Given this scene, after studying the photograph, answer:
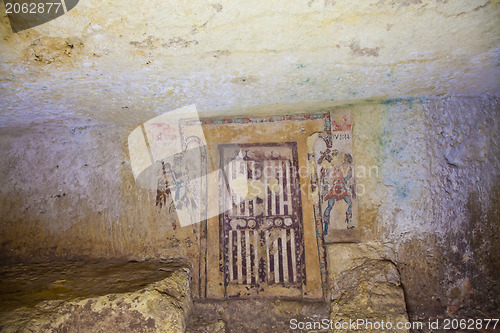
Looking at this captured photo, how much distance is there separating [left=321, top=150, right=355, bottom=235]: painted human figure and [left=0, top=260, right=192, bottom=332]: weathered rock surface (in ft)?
3.56

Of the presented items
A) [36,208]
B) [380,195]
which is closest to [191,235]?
[36,208]

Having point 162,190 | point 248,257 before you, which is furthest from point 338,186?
point 162,190

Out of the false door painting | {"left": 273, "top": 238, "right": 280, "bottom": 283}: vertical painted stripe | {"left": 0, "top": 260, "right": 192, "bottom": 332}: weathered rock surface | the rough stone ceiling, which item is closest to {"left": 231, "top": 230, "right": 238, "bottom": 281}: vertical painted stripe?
the false door painting

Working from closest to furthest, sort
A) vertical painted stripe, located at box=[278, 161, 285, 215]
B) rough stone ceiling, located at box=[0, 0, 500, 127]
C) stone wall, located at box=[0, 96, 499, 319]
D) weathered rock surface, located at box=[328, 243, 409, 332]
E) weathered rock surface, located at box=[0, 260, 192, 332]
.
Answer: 1. rough stone ceiling, located at box=[0, 0, 500, 127]
2. weathered rock surface, located at box=[0, 260, 192, 332]
3. weathered rock surface, located at box=[328, 243, 409, 332]
4. stone wall, located at box=[0, 96, 499, 319]
5. vertical painted stripe, located at box=[278, 161, 285, 215]

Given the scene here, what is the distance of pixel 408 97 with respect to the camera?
1.96m

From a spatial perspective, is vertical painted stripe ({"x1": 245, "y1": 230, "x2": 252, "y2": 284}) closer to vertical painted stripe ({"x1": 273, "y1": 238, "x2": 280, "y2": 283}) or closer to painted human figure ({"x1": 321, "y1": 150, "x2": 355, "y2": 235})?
vertical painted stripe ({"x1": 273, "y1": 238, "x2": 280, "y2": 283})

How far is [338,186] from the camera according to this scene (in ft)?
6.66

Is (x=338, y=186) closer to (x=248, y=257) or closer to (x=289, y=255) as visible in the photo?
(x=289, y=255)

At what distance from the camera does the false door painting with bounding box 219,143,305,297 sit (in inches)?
78.3

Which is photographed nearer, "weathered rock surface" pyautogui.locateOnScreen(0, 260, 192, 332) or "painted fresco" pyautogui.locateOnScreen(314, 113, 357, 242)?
"weathered rock surface" pyautogui.locateOnScreen(0, 260, 192, 332)

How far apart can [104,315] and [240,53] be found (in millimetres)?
1341

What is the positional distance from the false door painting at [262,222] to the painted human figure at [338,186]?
183 mm

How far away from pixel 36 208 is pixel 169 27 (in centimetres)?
166

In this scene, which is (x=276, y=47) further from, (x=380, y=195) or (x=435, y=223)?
(x=435, y=223)
